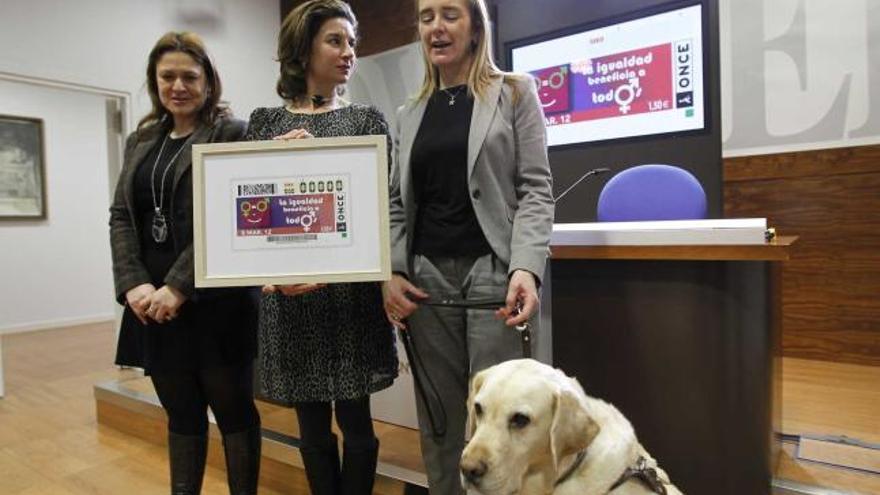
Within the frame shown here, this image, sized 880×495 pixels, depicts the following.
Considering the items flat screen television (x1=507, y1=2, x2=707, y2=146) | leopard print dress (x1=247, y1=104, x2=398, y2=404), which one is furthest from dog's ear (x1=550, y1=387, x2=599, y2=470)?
flat screen television (x1=507, y1=2, x2=707, y2=146)

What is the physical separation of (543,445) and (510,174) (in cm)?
56

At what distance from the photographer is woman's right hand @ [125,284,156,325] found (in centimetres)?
145

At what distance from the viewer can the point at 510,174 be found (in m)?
1.27

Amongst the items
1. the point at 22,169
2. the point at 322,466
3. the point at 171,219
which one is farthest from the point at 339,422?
the point at 22,169

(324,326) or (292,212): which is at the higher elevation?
(292,212)

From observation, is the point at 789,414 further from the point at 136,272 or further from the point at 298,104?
the point at 136,272

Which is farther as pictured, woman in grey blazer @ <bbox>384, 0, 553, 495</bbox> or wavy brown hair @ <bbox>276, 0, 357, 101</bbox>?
wavy brown hair @ <bbox>276, 0, 357, 101</bbox>

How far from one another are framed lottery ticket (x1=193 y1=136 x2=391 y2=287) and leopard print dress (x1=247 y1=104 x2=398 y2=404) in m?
0.14

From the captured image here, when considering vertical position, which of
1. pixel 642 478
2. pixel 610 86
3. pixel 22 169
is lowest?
pixel 642 478

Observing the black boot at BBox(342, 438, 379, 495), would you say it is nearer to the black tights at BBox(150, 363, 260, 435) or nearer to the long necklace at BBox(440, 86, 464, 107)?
the black tights at BBox(150, 363, 260, 435)

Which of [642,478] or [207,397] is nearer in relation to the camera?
[642,478]

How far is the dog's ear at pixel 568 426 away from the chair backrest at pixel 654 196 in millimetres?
1815

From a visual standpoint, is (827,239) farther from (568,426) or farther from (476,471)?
(476,471)

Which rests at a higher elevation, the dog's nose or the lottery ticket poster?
the lottery ticket poster
